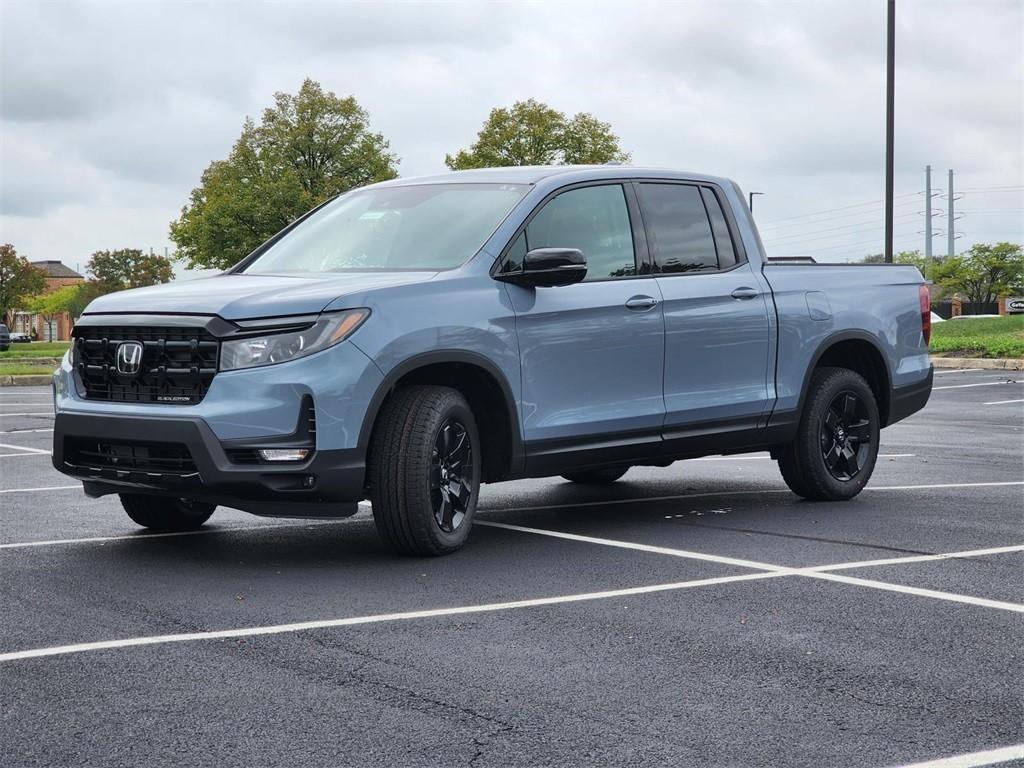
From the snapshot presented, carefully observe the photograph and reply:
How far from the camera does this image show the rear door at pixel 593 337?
7.63 m

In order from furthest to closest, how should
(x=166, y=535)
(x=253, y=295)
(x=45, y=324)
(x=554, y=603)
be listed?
(x=45, y=324) → (x=166, y=535) → (x=253, y=295) → (x=554, y=603)

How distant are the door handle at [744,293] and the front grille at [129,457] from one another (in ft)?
11.7

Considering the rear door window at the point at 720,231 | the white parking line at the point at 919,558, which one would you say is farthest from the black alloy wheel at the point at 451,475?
the rear door window at the point at 720,231

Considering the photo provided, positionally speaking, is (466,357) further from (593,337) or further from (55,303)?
(55,303)

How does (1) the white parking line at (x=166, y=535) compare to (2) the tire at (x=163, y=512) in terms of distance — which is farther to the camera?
(2) the tire at (x=163, y=512)

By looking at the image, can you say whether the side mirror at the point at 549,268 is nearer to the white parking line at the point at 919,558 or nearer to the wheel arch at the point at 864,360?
the white parking line at the point at 919,558

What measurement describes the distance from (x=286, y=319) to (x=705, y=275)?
2954 millimetres

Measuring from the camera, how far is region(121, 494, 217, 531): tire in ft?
27.0

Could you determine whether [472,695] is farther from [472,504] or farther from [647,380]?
[647,380]

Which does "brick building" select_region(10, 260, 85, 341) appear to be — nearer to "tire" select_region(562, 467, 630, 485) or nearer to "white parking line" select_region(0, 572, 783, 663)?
"tire" select_region(562, 467, 630, 485)

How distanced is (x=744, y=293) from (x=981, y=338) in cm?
2503

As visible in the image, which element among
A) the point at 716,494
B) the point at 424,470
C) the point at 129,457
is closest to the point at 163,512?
the point at 129,457

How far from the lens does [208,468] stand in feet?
22.0

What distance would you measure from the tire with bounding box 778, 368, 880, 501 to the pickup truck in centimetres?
2
